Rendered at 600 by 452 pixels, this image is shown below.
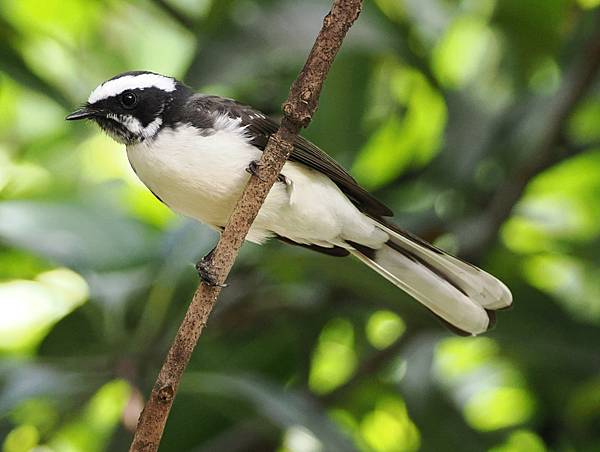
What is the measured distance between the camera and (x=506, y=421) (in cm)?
386

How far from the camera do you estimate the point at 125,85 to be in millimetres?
2787

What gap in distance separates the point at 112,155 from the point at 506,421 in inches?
64.6

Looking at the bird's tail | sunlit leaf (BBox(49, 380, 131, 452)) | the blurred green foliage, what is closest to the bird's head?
the blurred green foliage

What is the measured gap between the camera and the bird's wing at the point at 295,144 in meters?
2.69

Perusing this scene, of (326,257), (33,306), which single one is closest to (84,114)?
(326,257)

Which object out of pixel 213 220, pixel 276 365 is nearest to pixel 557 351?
pixel 276 365

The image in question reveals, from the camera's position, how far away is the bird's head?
271cm

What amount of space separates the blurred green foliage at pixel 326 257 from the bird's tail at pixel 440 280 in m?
0.15

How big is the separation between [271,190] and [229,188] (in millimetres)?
180

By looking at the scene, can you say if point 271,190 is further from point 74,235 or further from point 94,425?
point 94,425

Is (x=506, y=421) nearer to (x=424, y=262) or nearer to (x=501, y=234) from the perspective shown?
(x=501, y=234)

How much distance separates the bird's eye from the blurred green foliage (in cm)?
31

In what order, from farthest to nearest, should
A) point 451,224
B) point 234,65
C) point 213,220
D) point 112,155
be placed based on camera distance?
1. point 112,155
2. point 451,224
3. point 234,65
4. point 213,220

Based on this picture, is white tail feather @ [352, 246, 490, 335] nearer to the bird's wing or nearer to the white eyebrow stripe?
the bird's wing
